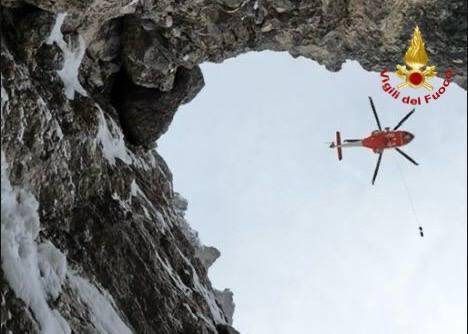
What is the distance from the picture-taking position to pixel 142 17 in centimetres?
2298

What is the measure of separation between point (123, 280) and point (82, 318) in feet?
10.7

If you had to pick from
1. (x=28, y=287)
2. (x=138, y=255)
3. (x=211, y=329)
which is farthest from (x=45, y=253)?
(x=211, y=329)

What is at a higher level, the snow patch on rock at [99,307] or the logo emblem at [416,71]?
the logo emblem at [416,71]

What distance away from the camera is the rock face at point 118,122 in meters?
15.1

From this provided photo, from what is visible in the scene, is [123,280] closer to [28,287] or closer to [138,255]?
[138,255]

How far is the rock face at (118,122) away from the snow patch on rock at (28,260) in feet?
0.12

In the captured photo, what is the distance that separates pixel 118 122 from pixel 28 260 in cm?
1121

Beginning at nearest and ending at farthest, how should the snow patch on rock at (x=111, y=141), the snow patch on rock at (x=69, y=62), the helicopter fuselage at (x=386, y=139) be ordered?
the snow patch on rock at (x=69, y=62) → the snow patch on rock at (x=111, y=141) → the helicopter fuselage at (x=386, y=139)

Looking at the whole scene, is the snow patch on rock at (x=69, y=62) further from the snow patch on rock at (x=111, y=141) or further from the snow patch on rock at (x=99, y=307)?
the snow patch on rock at (x=99, y=307)

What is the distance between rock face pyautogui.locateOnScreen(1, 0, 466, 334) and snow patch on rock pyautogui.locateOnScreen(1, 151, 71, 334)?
0.04 metres

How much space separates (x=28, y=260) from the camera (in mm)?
14406

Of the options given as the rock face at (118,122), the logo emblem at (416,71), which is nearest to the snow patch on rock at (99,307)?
the rock face at (118,122)

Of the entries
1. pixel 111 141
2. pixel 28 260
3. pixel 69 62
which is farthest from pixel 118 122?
pixel 28 260

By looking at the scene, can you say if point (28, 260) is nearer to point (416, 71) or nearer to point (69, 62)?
point (69, 62)
